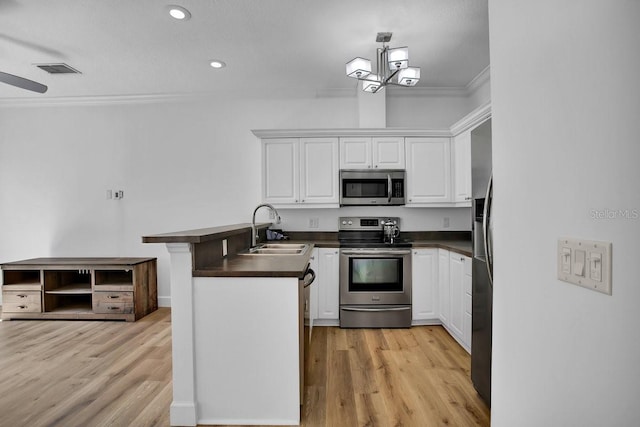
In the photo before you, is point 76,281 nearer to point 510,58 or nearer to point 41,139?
point 41,139

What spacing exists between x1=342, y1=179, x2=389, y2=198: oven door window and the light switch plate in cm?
306

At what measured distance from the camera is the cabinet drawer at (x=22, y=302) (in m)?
3.86

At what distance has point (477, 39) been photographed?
9.73 feet

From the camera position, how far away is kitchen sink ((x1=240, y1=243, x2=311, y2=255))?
2.91 m

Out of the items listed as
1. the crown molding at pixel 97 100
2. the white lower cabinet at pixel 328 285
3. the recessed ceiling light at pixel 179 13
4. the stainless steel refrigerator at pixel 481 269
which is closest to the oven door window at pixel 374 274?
the white lower cabinet at pixel 328 285

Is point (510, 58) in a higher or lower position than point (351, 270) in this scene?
higher

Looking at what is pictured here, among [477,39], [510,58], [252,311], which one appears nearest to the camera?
[510,58]

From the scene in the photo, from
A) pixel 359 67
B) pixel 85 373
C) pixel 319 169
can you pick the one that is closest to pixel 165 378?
pixel 85 373

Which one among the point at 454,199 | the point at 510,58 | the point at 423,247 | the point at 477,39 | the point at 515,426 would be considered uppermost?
the point at 477,39

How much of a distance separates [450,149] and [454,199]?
57 centimetres

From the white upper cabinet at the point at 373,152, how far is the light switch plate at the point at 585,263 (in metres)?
3.11

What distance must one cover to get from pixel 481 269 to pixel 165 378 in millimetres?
2335

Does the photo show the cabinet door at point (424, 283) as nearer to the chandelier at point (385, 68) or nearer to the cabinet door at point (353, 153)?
the cabinet door at point (353, 153)

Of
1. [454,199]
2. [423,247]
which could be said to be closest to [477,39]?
[454,199]
